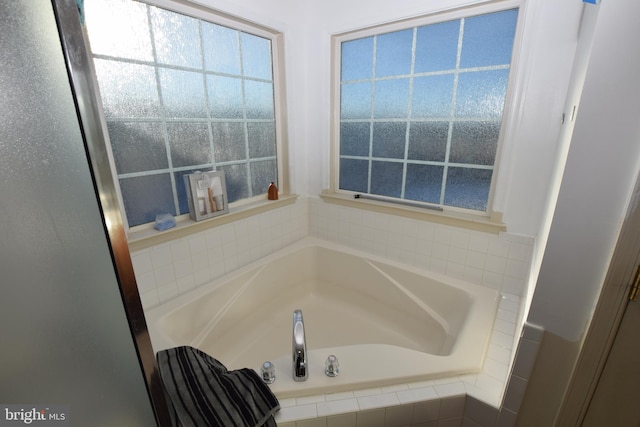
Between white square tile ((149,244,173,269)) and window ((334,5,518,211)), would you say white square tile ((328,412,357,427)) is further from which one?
window ((334,5,518,211))

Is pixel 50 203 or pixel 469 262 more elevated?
pixel 50 203

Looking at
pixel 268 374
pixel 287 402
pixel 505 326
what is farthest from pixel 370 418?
pixel 505 326

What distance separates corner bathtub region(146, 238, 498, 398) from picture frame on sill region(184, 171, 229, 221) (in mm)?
430

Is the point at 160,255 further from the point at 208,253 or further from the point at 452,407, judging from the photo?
the point at 452,407

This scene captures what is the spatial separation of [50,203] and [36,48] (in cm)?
22

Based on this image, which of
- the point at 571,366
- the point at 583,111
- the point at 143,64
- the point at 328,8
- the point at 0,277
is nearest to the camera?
the point at 0,277

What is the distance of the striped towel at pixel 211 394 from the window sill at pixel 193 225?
558 millimetres

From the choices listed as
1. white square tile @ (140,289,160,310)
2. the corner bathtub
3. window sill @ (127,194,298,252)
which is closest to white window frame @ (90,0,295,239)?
window sill @ (127,194,298,252)

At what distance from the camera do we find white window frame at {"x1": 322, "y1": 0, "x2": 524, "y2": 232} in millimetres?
1470

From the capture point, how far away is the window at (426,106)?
1560 millimetres

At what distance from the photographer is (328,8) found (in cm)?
192

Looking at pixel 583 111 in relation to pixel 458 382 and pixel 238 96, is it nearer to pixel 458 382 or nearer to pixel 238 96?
pixel 458 382

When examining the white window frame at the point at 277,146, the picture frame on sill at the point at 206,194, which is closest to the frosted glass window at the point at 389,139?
the white window frame at the point at 277,146

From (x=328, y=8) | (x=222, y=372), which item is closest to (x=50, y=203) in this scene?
(x=222, y=372)
